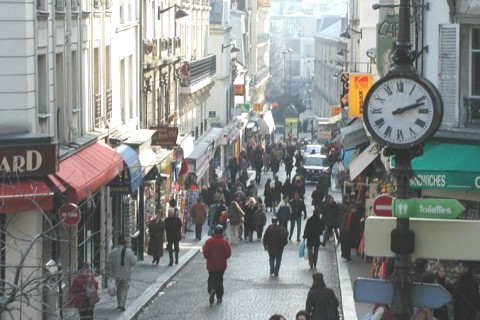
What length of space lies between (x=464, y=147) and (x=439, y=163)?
685mm

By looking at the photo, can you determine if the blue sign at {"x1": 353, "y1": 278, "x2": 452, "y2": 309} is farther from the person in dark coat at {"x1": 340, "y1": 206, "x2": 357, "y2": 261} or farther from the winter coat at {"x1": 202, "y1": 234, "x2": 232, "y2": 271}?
the person in dark coat at {"x1": 340, "y1": 206, "x2": 357, "y2": 261}

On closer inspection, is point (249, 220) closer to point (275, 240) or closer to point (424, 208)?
point (275, 240)

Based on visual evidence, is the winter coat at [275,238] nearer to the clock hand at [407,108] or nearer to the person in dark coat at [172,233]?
the person in dark coat at [172,233]

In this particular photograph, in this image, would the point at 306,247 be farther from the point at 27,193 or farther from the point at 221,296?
the point at 27,193

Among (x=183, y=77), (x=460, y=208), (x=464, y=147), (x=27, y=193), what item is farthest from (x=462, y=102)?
(x=183, y=77)

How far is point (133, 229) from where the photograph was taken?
3400 centimetres

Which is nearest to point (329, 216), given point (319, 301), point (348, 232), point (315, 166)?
point (348, 232)

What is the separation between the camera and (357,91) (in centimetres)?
4234

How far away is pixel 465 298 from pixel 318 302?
220cm

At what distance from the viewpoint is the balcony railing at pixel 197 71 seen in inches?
2016

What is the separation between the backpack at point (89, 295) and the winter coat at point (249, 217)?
17318 mm

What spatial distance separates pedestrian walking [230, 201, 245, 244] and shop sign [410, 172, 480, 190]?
14.8m

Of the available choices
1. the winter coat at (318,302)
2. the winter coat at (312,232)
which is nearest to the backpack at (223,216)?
the winter coat at (312,232)

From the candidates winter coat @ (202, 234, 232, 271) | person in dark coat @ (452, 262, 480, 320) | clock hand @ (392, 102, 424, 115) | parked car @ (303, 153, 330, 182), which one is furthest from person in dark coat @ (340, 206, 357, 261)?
parked car @ (303, 153, 330, 182)
